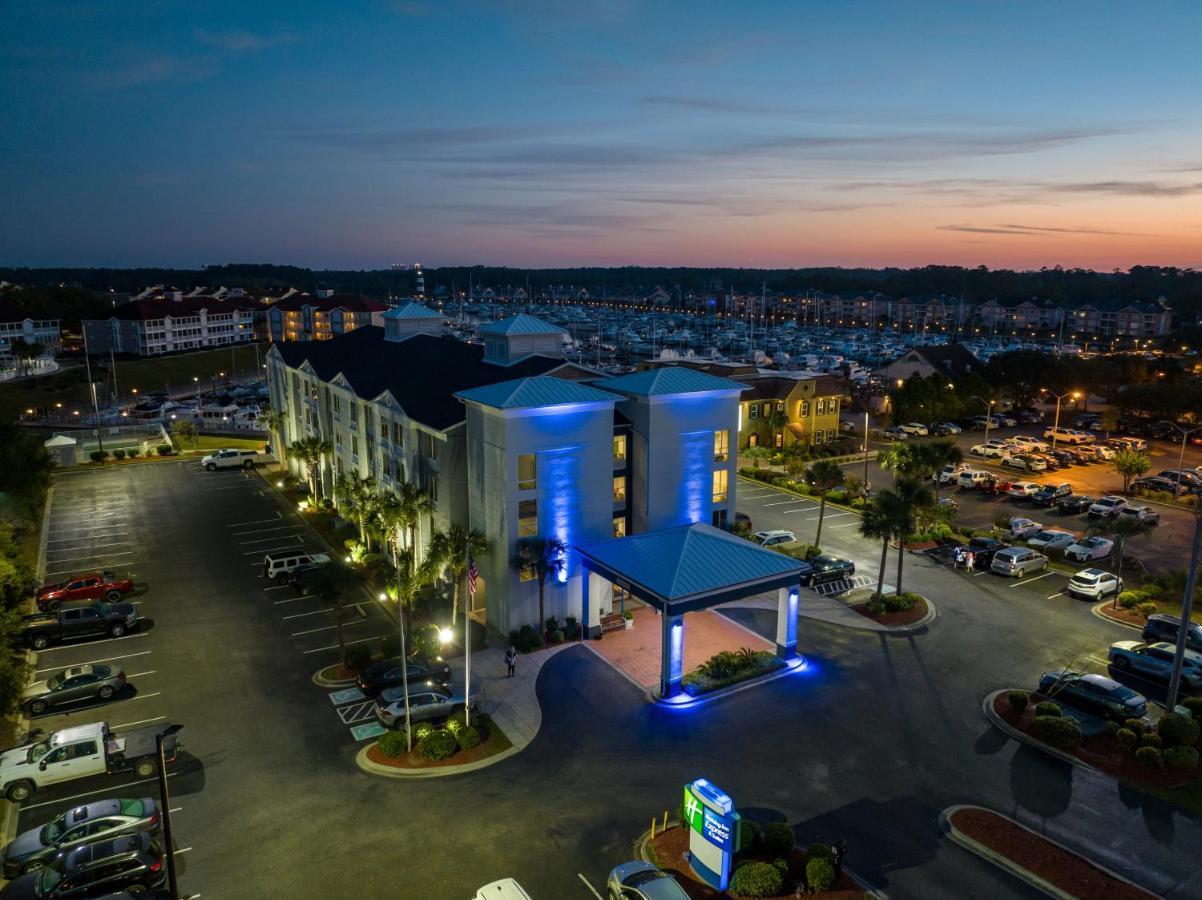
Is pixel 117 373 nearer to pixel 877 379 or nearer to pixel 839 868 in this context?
pixel 877 379

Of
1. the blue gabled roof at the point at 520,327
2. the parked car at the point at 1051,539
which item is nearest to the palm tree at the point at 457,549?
the blue gabled roof at the point at 520,327

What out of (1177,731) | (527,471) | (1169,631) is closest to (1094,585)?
(1169,631)

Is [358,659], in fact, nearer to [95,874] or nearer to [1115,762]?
[95,874]

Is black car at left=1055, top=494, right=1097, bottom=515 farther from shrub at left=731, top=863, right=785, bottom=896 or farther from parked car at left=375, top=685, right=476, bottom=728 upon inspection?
parked car at left=375, top=685, right=476, bottom=728

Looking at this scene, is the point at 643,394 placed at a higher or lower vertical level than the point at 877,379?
higher

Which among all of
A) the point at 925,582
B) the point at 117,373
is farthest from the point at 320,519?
the point at 117,373

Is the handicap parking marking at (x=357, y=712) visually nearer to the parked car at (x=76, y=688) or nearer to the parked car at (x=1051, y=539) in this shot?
the parked car at (x=76, y=688)

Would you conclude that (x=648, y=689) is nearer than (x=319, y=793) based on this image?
No
